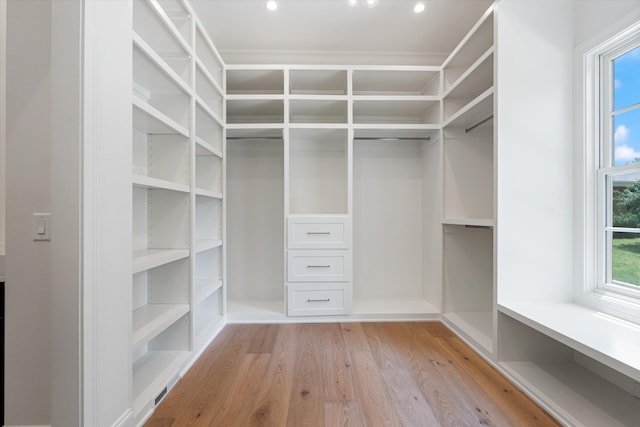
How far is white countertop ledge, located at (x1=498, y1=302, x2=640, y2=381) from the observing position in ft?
3.70

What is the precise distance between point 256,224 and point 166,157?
129 centimetres

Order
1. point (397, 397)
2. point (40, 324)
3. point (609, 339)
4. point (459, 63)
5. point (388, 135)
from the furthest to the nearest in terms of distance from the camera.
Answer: point (388, 135), point (459, 63), point (397, 397), point (609, 339), point (40, 324)

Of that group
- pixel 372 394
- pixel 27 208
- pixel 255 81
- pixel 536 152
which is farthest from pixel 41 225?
pixel 536 152

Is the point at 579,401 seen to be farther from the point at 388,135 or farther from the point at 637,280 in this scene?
the point at 388,135

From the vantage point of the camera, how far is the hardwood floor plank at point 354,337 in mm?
2105

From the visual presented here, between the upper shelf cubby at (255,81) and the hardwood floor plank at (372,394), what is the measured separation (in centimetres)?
249

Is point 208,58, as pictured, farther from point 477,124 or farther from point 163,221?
point 477,124

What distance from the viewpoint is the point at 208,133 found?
7.97 feet

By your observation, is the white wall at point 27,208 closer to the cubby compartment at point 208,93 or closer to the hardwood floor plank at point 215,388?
the hardwood floor plank at point 215,388

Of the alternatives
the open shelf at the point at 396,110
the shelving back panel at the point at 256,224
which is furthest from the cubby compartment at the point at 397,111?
the shelving back panel at the point at 256,224

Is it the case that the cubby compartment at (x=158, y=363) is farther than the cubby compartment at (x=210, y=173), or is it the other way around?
the cubby compartment at (x=210, y=173)

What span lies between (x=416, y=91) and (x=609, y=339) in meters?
2.58

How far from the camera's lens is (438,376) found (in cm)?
173

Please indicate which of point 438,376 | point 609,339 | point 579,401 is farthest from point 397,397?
point 609,339
